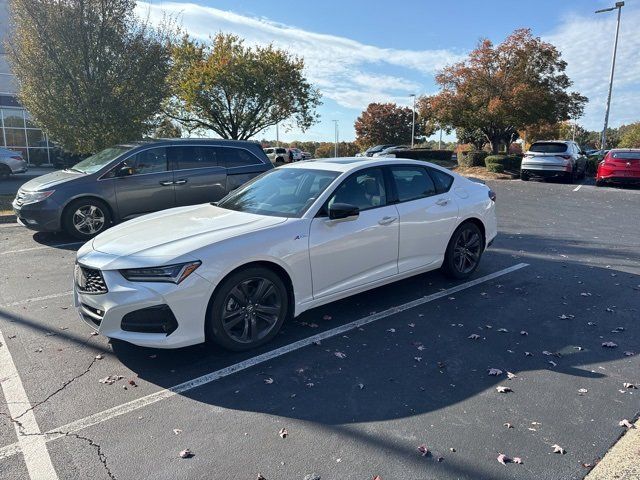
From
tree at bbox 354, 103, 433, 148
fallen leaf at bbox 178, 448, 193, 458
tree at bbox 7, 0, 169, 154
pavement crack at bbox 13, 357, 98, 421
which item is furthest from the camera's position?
tree at bbox 354, 103, 433, 148

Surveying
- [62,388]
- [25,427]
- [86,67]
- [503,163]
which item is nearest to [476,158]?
[503,163]

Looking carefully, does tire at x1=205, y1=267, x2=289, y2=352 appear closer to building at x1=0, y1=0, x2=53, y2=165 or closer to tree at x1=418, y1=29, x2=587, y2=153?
tree at x1=418, y1=29, x2=587, y2=153

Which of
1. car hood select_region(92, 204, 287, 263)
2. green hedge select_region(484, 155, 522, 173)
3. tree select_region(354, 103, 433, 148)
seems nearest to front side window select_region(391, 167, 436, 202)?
car hood select_region(92, 204, 287, 263)

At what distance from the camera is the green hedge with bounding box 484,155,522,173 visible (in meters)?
22.5

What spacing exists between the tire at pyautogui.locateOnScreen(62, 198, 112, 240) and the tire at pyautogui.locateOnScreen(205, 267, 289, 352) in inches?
215

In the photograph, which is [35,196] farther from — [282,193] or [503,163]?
[503,163]

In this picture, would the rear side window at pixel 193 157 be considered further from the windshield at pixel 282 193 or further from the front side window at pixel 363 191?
the front side window at pixel 363 191

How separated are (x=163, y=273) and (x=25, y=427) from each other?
1.29m

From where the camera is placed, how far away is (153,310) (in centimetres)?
352

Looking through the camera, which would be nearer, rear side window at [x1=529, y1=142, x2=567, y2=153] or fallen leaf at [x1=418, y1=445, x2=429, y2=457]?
fallen leaf at [x1=418, y1=445, x2=429, y2=457]

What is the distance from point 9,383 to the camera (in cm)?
354

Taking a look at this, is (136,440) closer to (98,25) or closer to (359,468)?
(359,468)

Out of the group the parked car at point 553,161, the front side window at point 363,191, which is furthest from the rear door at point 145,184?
the parked car at point 553,161

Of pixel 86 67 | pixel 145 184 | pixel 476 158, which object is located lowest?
pixel 145 184
